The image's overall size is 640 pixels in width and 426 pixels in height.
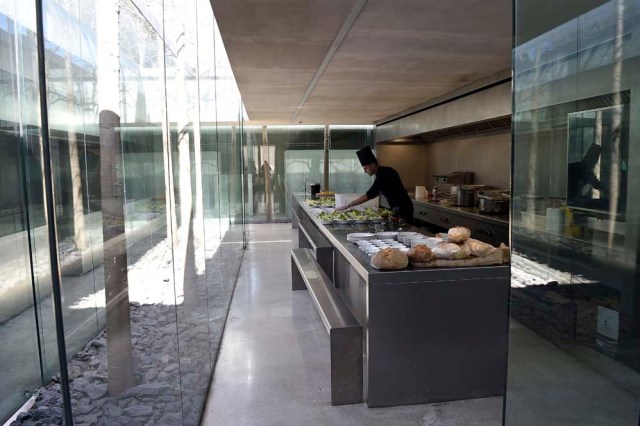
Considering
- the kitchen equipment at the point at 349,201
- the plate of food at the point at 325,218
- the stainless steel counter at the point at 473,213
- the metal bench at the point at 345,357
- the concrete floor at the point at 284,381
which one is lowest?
the concrete floor at the point at 284,381

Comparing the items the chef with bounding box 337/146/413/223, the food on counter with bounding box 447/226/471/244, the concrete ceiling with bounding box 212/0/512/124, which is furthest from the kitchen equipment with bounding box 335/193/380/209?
the food on counter with bounding box 447/226/471/244

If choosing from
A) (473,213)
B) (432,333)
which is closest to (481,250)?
(432,333)

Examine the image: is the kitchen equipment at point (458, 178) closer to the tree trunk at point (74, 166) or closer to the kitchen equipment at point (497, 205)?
the kitchen equipment at point (497, 205)

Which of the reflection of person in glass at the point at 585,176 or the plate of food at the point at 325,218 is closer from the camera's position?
the reflection of person in glass at the point at 585,176

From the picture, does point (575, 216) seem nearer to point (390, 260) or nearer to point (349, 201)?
point (390, 260)

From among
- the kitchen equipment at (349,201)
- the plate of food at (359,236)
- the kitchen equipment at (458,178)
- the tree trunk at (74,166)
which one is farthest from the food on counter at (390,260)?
the kitchen equipment at (458,178)

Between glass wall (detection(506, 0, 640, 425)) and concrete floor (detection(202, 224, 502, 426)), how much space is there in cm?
152

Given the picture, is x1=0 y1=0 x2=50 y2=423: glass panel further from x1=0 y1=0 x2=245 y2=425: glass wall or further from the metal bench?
the metal bench

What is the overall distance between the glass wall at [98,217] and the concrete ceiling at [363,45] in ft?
2.82

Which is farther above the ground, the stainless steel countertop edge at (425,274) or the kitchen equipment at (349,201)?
the kitchen equipment at (349,201)

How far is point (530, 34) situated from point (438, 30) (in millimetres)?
2149

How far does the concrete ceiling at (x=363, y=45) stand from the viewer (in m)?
2.72

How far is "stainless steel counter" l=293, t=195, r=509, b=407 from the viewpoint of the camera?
A: 102 inches

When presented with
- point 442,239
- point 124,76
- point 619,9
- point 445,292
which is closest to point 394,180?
point 442,239
